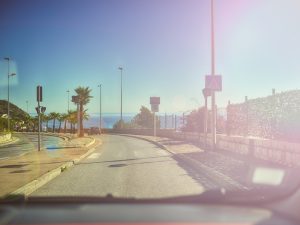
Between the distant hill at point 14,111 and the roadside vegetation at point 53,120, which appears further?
the distant hill at point 14,111

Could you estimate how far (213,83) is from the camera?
832 inches

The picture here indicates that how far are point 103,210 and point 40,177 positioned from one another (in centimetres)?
870

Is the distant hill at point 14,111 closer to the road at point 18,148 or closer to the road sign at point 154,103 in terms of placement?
the road at point 18,148

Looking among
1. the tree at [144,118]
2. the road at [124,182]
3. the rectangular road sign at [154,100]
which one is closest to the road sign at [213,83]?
the road at [124,182]

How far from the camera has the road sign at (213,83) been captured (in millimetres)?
21031

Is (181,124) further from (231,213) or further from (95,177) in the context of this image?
(231,213)

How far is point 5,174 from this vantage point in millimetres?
14156

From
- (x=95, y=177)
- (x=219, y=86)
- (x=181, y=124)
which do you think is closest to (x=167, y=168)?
(x=95, y=177)

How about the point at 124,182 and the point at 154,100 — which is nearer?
the point at 124,182

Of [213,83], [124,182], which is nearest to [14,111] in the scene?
[213,83]

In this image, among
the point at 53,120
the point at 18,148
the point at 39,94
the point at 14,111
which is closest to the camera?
the point at 39,94

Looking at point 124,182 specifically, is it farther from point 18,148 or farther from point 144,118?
point 144,118

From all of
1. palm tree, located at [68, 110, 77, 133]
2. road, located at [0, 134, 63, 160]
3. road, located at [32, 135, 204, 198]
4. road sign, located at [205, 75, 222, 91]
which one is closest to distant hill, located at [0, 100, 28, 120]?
palm tree, located at [68, 110, 77, 133]

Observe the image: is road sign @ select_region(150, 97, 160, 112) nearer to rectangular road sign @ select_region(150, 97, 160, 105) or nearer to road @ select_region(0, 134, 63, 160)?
rectangular road sign @ select_region(150, 97, 160, 105)
